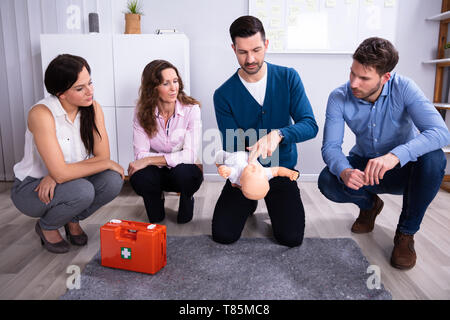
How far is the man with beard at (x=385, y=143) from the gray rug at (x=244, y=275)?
256 mm

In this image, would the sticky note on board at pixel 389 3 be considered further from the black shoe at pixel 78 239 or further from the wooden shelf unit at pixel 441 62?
the black shoe at pixel 78 239

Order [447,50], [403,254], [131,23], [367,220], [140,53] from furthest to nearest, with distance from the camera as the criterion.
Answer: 1. [447,50]
2. [131,23]
3. [140,53]
4. [367,220]
5. [403,254]

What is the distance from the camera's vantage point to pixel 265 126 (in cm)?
192

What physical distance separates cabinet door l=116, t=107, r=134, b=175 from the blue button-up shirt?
4.91 feet

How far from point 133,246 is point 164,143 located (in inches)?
31.7

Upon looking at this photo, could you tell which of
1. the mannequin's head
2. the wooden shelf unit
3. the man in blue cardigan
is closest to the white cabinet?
the man in blue cardigan

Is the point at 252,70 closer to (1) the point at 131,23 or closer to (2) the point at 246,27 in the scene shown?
(2) the point at 246,27

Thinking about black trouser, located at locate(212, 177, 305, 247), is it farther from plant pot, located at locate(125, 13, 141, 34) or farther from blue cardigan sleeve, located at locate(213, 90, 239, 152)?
plant pot, located at locate(125, 13, 141, 34)

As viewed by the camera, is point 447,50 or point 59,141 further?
point 447,50

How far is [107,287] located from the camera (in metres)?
1.43

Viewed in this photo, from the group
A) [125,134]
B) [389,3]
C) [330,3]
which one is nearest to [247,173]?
[125,134]
